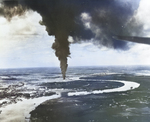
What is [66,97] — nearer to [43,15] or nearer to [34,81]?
[34,81]

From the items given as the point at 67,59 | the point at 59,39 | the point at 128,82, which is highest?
the point at 59,39

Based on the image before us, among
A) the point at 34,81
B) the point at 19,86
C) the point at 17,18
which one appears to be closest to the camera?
the point at 17,18

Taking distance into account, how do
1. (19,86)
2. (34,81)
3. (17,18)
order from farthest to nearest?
(34,81) → (19,86) → (17,18)

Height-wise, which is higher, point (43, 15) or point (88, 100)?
point (43, 15)

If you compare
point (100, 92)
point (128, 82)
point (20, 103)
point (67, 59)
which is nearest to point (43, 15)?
point (67, 59)

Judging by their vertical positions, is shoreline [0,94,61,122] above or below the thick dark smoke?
below

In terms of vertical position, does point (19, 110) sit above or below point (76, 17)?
below

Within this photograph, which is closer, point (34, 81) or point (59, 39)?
point (59, 39)

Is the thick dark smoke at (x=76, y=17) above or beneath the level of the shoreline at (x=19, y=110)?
above
